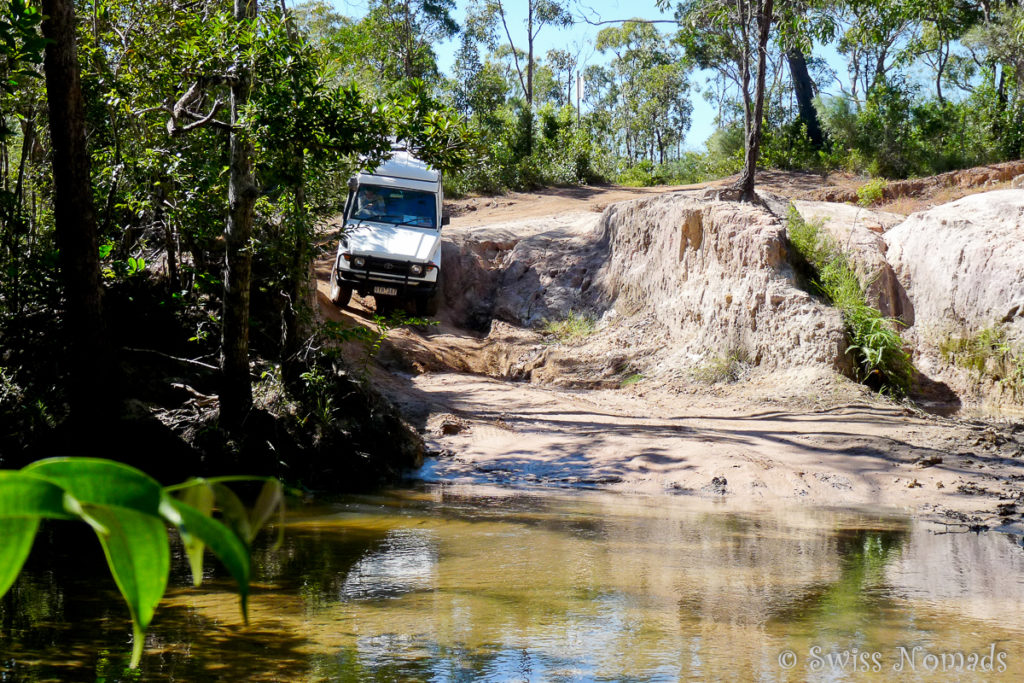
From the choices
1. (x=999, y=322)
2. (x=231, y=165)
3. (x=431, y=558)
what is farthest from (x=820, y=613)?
(x=999, y=322)

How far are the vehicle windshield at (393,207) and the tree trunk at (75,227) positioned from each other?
879 cm

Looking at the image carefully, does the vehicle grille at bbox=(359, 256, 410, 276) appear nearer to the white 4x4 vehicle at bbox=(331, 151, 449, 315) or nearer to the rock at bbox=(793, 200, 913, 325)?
the white 4x4 vehicle at bbox=(331, 151, 449, 315)

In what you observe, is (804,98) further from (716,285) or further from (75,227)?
(75,227)

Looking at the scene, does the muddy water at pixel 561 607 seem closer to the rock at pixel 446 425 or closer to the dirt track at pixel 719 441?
the dirt track at pixel 719 441

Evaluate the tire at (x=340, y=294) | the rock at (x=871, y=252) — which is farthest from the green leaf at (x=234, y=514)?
the tire at (x=340, y=294)

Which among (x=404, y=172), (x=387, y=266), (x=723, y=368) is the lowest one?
(x=723, y=368)

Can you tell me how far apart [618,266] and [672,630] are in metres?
12.8

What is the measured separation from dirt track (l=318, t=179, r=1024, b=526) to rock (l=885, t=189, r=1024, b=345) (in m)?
2.23

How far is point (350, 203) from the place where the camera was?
56.9 feet

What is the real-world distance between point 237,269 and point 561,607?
5130 millimetres

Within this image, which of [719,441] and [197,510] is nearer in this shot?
[197,510]

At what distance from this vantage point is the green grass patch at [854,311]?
1323 centimetres

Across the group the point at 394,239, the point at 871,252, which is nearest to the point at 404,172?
the point at 394,239

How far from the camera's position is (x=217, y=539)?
0.43 metres
